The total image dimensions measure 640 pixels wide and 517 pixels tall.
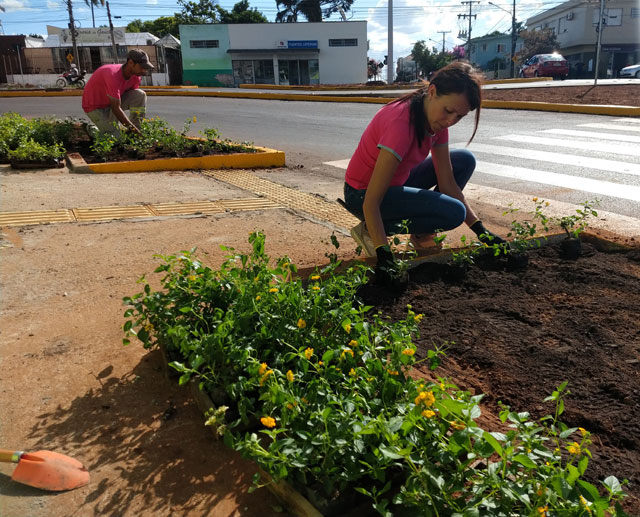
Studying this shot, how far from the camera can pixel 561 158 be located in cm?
800

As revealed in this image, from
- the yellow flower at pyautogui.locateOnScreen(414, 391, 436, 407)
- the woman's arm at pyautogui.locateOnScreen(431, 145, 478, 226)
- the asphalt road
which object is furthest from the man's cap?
the yellow flower at pyautogui.locateOnScreen(414, 391, 436, 407)

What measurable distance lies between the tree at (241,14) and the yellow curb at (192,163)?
61.9m

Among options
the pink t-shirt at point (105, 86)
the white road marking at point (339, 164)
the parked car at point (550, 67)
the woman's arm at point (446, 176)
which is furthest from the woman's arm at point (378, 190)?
the parked car at point (550, 67)

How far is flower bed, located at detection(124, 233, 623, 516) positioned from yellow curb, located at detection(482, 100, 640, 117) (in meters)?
12.8

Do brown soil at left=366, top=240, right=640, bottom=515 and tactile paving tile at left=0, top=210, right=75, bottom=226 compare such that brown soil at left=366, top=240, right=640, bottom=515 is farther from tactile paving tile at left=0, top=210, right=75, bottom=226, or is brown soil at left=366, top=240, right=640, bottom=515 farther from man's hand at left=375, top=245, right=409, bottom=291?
tactile paving tile at left=0, top=210, right=75, bottom=226

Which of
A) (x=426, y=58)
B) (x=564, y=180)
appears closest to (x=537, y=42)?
(x=426, y=58)

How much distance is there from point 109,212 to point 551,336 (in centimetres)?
403

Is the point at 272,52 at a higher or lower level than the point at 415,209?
higher

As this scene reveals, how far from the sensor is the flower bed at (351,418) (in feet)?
4.71

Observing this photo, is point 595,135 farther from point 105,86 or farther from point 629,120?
point 105,86

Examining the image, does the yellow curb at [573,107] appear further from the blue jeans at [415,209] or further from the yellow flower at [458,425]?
the yellow flower at [458,425]

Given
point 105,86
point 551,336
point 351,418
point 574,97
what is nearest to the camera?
point 351,418

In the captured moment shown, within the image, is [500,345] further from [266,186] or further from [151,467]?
[266,186]

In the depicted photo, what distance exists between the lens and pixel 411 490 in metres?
1.45
